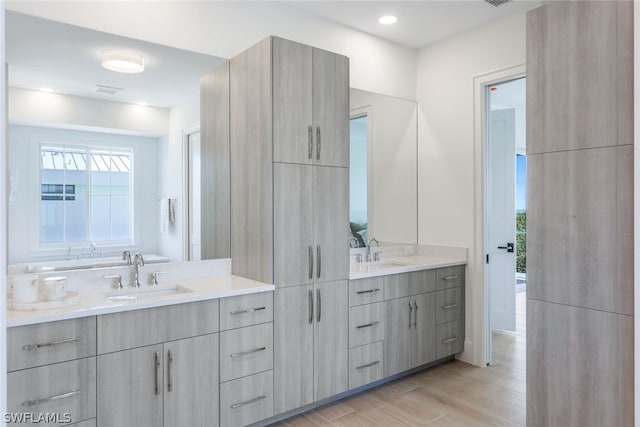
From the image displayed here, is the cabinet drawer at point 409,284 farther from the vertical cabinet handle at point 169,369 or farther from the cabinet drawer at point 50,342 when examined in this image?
the cabinet drawer at point 50,342

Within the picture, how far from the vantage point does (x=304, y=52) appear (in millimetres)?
2639

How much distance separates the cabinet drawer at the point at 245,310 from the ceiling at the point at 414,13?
83.1 inches

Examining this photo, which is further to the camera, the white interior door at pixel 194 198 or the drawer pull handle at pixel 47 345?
the white interior door at pixel 194 198

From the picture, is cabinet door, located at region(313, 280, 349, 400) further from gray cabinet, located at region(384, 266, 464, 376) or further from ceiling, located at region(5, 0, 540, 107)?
ceiling, located at region(5, 0, 540, 107)

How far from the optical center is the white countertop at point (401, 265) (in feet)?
9.98

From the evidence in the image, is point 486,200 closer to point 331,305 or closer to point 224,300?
point 331,305

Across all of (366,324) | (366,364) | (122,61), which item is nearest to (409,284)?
(366,324)

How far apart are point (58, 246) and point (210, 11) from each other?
1730 mm

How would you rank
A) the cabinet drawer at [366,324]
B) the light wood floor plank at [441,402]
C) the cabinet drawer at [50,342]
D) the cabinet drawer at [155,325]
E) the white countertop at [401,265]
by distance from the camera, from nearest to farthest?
the cabinet drawer at [50,342], the cabinet drawer at [155,325], the light wood floor plank at [441,402], the cabinet drawer at [366,324], the white countertop at [401,265]

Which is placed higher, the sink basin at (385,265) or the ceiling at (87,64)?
the ceiling at (87,64)

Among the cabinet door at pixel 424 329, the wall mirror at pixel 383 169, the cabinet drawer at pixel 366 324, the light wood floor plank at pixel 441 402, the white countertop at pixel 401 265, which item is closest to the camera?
the light wood floor plank at pixel 441 402

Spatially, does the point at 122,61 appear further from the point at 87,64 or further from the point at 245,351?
the point at 245,351

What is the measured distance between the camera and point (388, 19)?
A: 3.36m

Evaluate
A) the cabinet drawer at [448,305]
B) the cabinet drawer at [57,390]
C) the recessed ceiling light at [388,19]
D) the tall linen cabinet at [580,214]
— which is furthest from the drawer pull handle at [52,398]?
the recessed ceiling light at [388,19]
